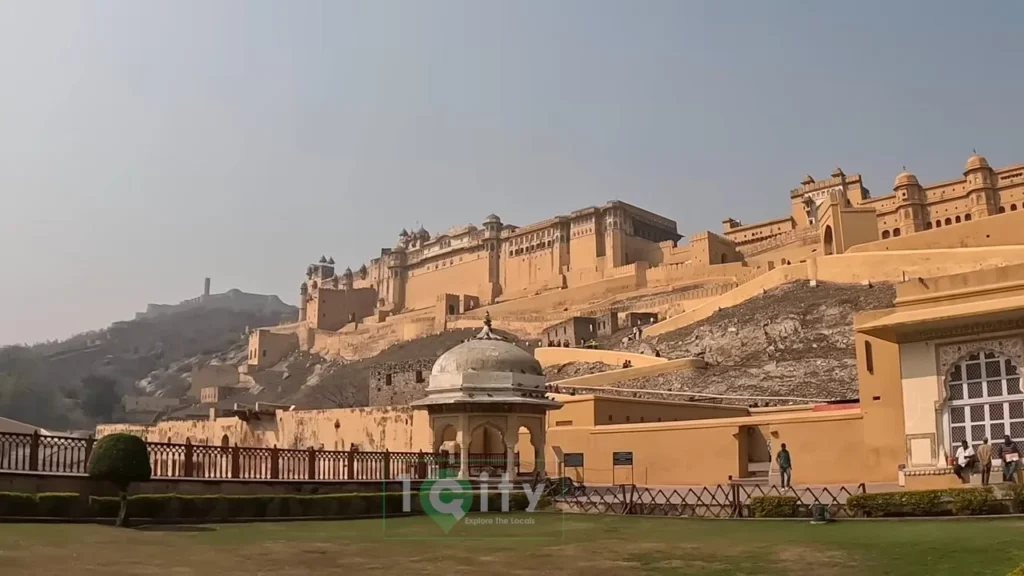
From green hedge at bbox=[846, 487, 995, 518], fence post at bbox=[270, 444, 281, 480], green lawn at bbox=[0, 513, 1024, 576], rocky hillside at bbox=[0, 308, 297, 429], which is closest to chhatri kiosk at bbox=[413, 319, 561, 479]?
fence post at bbox=[270, 444, 281, 480]

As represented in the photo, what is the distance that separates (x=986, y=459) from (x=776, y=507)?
3522mm

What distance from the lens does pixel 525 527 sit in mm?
13922

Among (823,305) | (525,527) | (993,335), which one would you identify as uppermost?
(823,305)

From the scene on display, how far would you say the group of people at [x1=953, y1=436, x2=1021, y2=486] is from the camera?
13594 mm

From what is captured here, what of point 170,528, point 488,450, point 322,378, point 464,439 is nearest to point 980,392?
point 464,439

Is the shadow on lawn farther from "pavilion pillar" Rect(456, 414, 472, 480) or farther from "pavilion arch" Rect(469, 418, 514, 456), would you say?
"pavilion arch" Rect(469, 418, 514, 456)

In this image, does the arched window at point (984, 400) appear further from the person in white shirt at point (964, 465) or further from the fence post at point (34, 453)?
the fence post at point (34, 453)

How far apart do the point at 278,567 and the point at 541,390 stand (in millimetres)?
11030

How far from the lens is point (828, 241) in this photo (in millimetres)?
50812

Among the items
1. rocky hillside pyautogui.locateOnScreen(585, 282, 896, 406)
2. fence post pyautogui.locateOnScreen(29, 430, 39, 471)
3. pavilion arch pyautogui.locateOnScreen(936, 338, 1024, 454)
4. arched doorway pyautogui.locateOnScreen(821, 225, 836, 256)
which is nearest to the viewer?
fence post pyautogui.locateOnScreen(29, 430, 39, 471)

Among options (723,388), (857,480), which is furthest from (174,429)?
(857,480)

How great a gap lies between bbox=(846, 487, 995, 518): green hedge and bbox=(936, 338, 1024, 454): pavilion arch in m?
2.44

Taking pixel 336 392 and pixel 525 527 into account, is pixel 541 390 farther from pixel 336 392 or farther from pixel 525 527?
pixel 336 392

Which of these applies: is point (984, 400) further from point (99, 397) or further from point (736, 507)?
point (99, 397)
